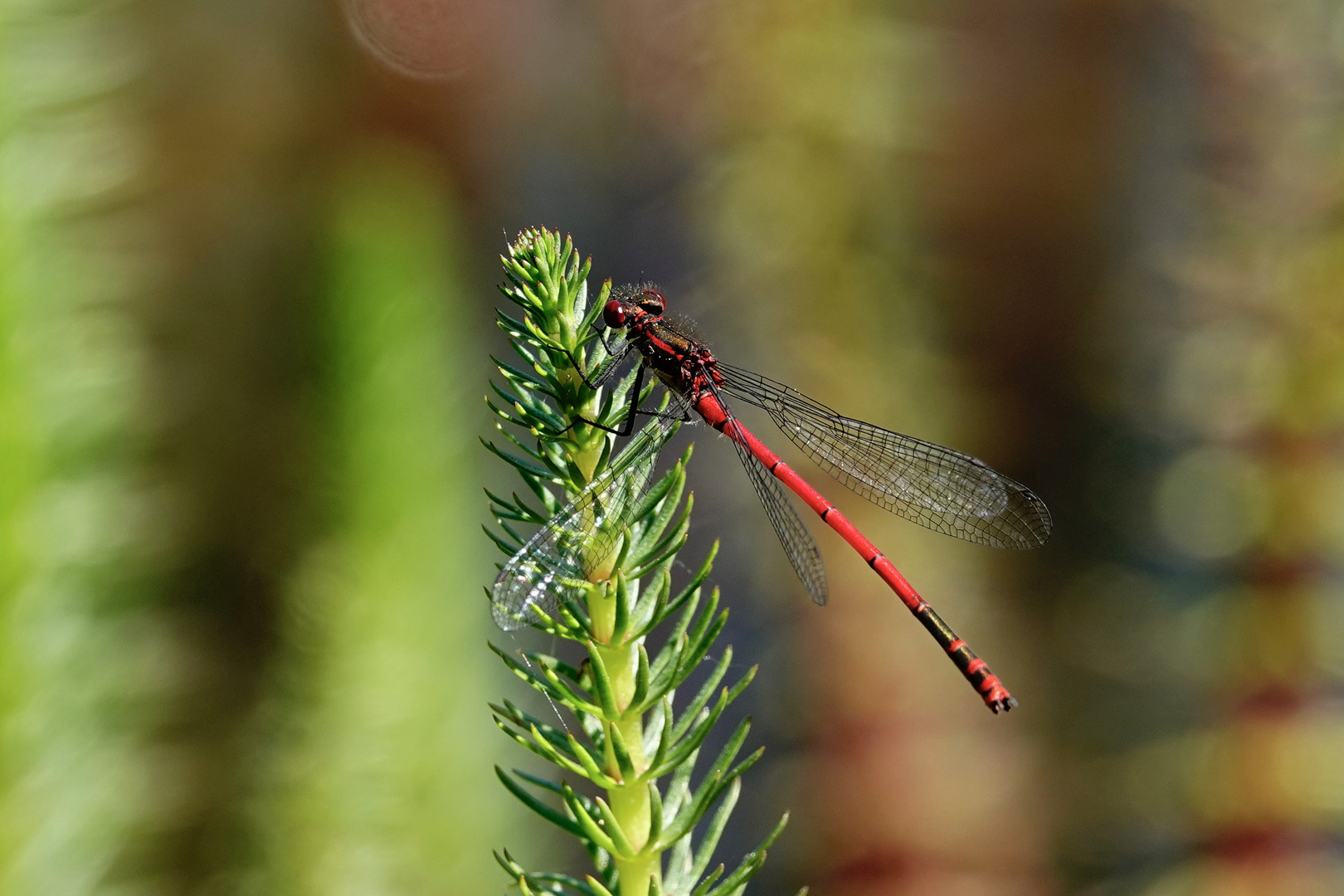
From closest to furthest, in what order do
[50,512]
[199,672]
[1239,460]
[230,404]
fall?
1. [50,512]
2. [1239,460]
3. [199,672]
4. [230,404]

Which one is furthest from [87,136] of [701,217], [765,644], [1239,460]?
[1239,460]

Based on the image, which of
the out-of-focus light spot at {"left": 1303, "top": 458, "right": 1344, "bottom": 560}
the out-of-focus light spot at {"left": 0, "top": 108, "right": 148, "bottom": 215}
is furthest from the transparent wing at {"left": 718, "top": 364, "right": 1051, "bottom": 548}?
the out-of-focus light spot at {"left": 0, "top": 108, "right": 148, "bottom": 215}

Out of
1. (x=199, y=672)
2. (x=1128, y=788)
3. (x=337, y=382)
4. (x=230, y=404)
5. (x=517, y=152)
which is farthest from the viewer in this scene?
(x=517, y=152)

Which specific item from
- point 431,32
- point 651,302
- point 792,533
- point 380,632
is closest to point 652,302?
point 651,302

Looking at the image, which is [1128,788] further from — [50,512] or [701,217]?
[50,512]

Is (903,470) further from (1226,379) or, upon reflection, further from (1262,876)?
(1262,876)

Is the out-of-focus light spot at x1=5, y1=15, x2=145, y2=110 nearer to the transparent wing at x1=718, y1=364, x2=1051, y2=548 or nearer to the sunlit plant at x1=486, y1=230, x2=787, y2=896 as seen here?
the sunlit plant at x1=486, y1=230, x2=787, y2=896
